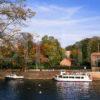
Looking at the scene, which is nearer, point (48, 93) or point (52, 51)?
point (48, 93)

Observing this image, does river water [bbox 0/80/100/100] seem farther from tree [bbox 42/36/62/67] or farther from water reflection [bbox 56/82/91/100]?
tree [bbox 42/36/62/67]

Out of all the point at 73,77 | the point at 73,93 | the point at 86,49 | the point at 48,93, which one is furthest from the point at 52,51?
the point at 48,93

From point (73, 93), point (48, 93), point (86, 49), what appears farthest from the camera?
point (86, 49)

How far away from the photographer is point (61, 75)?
109125 millimetres

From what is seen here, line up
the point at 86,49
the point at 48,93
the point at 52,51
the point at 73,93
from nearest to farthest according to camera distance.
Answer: the point at 48,93 → the point at 73,93 → the point at 52,51 → the point at 86,49

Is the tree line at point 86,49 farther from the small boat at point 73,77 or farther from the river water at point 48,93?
the river water at point 48,93

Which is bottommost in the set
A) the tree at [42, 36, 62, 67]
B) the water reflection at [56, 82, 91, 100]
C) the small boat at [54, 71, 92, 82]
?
the water reflection at [56, 82, 91, 100]

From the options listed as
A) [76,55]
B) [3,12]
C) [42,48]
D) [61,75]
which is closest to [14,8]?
[3,12]

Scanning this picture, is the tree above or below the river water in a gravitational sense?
above

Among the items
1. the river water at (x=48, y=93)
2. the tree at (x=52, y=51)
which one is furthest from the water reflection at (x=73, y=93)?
the tree at (x=52, y=51)

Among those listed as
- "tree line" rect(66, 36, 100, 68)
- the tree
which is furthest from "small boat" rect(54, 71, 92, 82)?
"tree line" rect(66, 36, 100, 68)

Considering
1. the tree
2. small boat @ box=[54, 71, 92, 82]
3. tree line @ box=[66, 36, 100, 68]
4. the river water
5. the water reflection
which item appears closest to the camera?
the river water

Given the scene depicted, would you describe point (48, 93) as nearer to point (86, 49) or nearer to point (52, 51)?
point (52, 51)

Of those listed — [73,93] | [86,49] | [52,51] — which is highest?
[86,49]
